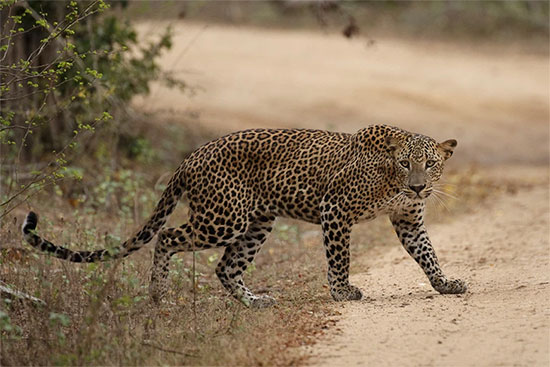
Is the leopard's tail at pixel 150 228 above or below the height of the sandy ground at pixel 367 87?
Answer: above

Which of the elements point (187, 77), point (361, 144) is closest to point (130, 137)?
point (361, 144)

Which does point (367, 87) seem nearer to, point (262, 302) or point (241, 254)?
point (241, 254)

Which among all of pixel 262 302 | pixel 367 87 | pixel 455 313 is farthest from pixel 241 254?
pixel 367 87

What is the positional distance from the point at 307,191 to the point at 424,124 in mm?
13143

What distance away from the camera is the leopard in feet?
26.8

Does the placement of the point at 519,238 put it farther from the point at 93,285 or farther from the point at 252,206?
the point at 93,285

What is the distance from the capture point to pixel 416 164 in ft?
26.3

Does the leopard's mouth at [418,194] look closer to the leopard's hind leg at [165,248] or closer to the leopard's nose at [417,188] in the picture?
the leopard's nose at [417,188]

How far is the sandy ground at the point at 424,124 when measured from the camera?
271 inches

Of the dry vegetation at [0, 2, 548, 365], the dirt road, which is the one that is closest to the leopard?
the dry vegetation at [0, 2, 548, 365]

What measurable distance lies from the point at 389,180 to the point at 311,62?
1747cm

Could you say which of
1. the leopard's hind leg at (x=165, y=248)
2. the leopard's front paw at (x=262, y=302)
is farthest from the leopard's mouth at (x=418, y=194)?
the leopard's hind leg at (x=165, y=248)

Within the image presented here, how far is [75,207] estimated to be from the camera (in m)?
12.0

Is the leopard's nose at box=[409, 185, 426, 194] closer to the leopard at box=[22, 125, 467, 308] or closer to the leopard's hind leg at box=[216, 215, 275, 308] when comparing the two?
the leopard at box=[22, 125, 467, 308]
